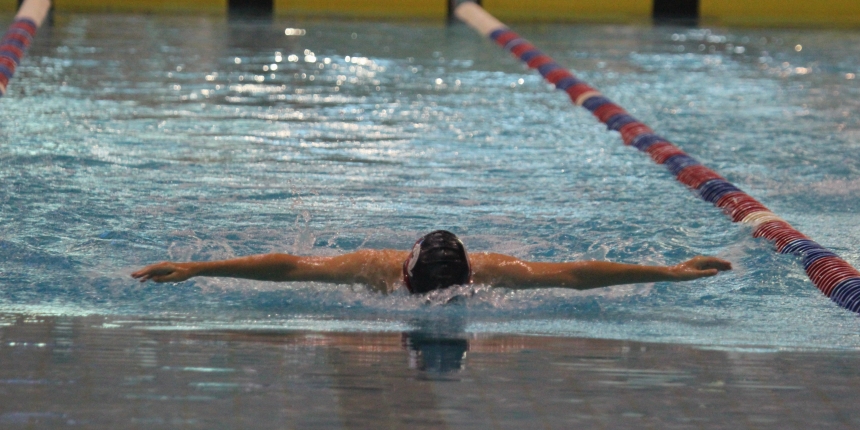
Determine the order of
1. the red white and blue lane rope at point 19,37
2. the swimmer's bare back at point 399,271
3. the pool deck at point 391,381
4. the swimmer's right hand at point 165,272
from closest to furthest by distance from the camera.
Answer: the pool deck at point 391,381, the swimmer's right hand at point 165,272, the swimmer's bare back at point 399,271, the red white and blue lane rope at point 19,37

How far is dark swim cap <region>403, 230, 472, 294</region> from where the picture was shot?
11.0 ft

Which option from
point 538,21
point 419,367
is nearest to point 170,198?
point 419,367

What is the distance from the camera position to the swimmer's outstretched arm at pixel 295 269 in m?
3.24

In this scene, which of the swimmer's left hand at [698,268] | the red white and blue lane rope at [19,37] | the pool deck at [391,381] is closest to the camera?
the pool deck at [391,381]

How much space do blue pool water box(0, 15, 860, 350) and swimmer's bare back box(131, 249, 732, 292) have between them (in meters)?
0.07

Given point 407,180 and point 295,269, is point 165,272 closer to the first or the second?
point 295,269

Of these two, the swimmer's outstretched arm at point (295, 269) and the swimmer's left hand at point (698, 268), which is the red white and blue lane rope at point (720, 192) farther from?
the swimmer's outstretched arm at point (295, 269)

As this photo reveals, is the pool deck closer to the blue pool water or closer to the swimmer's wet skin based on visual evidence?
the blue pool water

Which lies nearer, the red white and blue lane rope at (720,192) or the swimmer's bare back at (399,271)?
the swimmer's bare back at (399,271)

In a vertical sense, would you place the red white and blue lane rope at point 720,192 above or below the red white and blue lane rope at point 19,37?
below

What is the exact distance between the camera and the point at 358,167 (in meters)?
5.54

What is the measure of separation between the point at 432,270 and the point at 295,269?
419mm

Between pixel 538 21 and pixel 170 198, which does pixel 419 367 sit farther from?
pixel 538 21

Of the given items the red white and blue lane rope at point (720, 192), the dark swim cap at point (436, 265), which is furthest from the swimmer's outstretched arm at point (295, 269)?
the red white and blue lane rope at point (720, 192)
